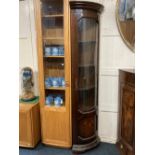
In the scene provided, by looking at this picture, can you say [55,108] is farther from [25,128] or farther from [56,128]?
[25,128]

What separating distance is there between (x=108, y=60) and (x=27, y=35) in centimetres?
132

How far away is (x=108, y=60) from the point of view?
2.41m

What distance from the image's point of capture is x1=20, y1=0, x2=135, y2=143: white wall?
2320mm

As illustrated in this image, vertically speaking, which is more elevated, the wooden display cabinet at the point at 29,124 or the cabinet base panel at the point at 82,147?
the wooden display cabinet at the point at 29,124

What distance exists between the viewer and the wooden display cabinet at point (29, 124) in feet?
7.66

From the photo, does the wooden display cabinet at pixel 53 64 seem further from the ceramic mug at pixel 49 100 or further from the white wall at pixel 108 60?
the white wall at pixel 108 60

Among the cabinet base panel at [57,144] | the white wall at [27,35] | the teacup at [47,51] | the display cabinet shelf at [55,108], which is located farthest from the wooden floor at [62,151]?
the teacup at [47,51]

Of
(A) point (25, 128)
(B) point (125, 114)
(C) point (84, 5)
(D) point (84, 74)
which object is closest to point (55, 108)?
Answer: (A) point (25, 128)

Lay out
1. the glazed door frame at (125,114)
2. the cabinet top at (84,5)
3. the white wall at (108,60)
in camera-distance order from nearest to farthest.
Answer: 1. the glazed door frame at (125,114)
2. the cabinet top at (84,5)
3. the white wall at (108,60)
